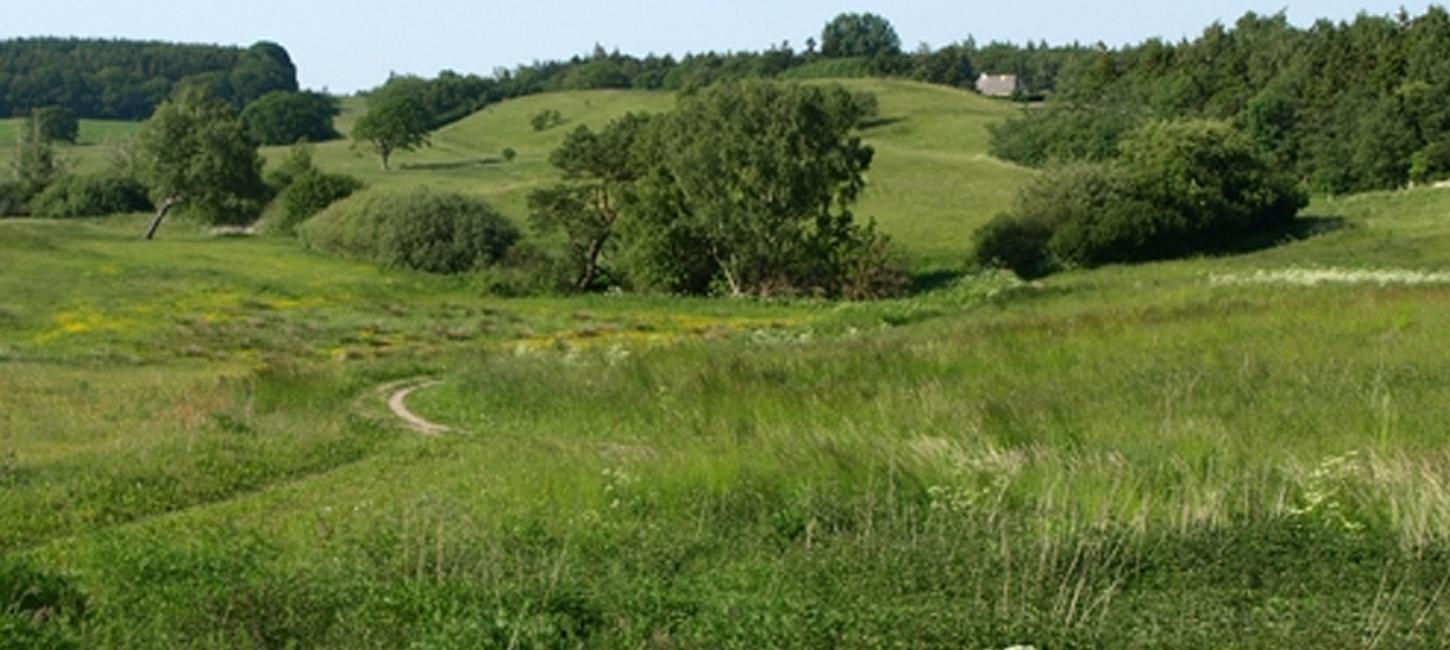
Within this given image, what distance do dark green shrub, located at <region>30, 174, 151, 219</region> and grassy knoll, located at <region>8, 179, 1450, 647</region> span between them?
70.6 m

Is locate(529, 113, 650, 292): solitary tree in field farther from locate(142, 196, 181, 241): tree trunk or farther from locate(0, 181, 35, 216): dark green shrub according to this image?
locate(0, 181, 35, 216): dark green shrub

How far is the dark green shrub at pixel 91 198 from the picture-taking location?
3848 inches

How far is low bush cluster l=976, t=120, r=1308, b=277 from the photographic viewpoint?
65.5m

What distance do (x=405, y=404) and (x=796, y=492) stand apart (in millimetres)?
15447

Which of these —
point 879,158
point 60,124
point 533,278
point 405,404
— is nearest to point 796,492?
point 405,404

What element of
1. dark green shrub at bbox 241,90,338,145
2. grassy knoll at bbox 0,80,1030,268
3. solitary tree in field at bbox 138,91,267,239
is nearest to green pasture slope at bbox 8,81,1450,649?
grassy knoll at bbox 0,80,1030,268

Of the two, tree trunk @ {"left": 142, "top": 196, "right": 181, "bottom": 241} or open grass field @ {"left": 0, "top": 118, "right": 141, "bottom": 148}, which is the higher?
open grass field @ {"left": 0, "top": 118, "right": 141, "bottom": 148}

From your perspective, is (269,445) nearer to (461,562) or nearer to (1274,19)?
(461,562)

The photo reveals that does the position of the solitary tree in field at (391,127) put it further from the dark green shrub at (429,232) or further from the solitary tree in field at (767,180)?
the solitary tree in field at (767,180)

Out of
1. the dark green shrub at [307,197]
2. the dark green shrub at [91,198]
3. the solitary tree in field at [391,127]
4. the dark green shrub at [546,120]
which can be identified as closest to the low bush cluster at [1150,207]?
the dark green shrub at [307,197]

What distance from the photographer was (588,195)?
218ft

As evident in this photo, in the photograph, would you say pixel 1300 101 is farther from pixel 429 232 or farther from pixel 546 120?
pixel 546 120

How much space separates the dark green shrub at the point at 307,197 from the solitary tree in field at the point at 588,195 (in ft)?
92.0

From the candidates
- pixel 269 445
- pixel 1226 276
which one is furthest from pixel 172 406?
pixel 1226 276
